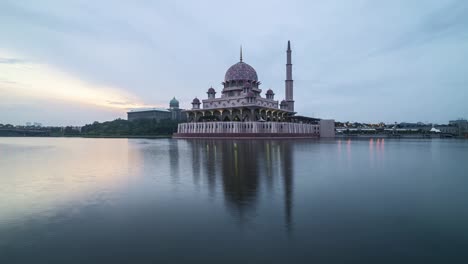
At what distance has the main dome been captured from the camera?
72750mm

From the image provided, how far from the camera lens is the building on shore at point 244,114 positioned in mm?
61250

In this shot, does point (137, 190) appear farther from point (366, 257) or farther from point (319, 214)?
point (366, 257)

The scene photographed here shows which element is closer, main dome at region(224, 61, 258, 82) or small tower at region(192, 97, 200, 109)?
main dome at region(224, 61, 258, 82)

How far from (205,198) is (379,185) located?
22.5ft

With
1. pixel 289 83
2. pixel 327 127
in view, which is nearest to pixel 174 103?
pixel 289 83

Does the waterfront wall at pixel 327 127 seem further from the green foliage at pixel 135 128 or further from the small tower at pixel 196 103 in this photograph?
the green foliage at pixel 135 128

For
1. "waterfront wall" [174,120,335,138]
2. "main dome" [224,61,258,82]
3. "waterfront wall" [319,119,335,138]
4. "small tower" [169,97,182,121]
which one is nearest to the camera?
"waterfront wall" [174,120,335,138]

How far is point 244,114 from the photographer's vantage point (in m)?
64.2

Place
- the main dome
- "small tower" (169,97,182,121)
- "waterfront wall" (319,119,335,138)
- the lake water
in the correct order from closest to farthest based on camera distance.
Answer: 1. the lake water
2. the main dome
3. "waterfront wall" (319,119,335,138)
4. "small tower" (169,97,182,121)

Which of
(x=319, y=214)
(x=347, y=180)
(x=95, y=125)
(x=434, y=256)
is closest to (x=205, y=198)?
(x=319, y=214)

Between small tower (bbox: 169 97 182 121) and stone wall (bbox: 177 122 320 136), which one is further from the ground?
small tower (bbox: 169 97 182 121)

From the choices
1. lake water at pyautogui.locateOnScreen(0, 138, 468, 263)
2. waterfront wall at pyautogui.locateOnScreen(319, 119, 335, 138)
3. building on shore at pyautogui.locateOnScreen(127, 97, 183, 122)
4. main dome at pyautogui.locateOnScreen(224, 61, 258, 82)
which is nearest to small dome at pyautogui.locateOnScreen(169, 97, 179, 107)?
building on shore at pyautogui.locateOnScreen(127, 97, 183, 122)

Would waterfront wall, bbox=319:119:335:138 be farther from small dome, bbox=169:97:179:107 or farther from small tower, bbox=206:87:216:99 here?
small dome, bbox=169:97:179:107

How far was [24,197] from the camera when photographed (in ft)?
26.1
